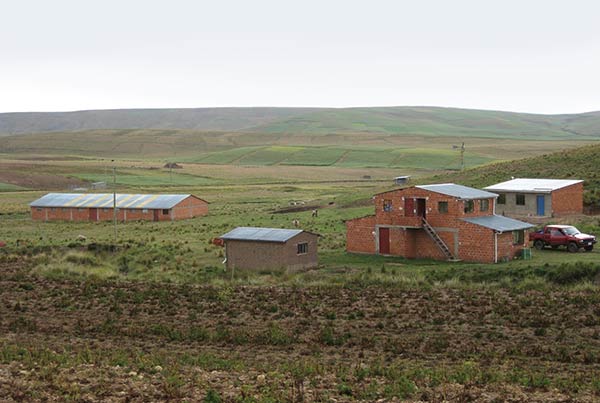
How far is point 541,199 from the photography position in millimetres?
60250

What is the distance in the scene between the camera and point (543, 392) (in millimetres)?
20297

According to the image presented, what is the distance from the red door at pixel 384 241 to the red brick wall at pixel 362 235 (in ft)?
1.31

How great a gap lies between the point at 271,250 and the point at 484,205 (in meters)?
12.6

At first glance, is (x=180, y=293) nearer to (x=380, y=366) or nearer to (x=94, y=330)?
(x=94, y=330)

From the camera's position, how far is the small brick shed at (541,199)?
197 feet

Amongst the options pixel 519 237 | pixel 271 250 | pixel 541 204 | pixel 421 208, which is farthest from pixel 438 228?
pixel 541 204

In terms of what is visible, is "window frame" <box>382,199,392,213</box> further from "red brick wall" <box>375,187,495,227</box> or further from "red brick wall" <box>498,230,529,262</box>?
"red brick wall" <box>498,230,529,262</box>

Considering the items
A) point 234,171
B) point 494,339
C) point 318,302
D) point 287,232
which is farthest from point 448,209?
point 234,171

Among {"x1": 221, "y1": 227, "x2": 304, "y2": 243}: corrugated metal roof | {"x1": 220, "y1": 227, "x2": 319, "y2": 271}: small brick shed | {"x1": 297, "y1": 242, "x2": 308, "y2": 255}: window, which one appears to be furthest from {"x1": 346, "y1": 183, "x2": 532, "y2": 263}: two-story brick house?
{"x1": 221, "y1": 227, "x2": 304, "y2": 243}: corrugated metal roof

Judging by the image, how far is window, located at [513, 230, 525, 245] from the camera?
Answer: 1860 inches

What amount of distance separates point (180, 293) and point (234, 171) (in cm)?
11322

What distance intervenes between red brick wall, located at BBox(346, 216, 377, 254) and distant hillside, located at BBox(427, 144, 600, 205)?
24.9 metres

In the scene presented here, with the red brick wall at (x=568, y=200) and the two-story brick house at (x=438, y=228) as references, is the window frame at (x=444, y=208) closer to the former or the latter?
the two-story brick house at (x=438, y=228)

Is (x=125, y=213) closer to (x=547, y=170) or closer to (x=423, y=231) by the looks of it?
(x=423, y=231)
